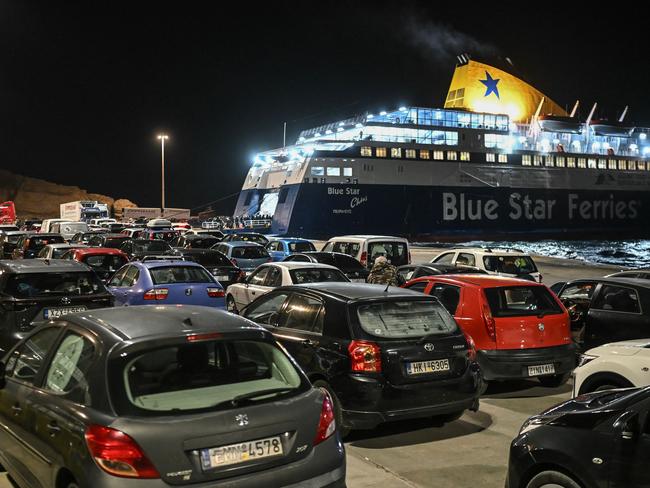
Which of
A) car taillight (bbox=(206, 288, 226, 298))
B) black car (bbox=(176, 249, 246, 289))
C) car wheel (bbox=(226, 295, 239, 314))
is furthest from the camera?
black car (bbox=(176, 249, 246, 289))

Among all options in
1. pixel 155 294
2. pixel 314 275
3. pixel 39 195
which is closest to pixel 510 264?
pixel 314 275

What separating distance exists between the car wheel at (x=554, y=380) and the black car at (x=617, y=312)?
0.84 m

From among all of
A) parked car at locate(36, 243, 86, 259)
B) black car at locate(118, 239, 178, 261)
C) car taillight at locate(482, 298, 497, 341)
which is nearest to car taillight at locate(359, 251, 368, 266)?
parked car at locate(36, 243, 86, 259)

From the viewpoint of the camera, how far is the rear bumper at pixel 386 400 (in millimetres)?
5484

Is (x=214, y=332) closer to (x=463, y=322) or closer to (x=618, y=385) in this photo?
(x=618, y=385)

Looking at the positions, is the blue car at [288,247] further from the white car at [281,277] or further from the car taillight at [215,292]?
the car taillight at [215,292]

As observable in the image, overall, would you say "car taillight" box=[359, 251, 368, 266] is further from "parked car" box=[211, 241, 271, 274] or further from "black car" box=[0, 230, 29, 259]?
"black car" box=[0, 230, 29, 259]

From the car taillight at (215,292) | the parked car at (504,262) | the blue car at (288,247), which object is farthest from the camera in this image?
the blue car at (288,247)

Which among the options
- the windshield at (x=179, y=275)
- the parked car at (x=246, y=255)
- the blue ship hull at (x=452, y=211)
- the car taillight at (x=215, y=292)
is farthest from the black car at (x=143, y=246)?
the blue ship hull at (x=452, y=211)

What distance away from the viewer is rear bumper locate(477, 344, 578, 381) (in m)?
7.18

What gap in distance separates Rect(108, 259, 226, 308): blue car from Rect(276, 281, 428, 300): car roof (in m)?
4.57

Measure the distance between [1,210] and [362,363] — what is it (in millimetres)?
59342

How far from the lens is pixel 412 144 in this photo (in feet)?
168

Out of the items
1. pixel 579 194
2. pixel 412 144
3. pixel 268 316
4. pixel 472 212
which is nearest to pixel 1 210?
pixel 412 144
